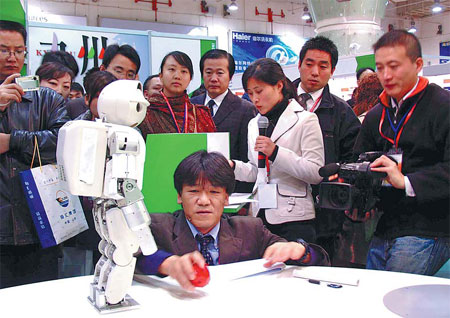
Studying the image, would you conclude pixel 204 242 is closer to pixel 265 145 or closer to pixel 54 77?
pixel 265 145

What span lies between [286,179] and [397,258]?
649mm

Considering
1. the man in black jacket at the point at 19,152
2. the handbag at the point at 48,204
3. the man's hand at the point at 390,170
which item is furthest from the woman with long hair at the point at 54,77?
the man's hand at the point at 390,170

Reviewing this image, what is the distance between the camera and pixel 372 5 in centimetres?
509

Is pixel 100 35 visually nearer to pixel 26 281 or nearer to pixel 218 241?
pixel 26 281

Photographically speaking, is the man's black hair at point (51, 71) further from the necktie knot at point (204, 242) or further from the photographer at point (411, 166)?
the photographer at point (411, 166)

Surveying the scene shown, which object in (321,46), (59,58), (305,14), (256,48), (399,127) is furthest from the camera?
(305,14)

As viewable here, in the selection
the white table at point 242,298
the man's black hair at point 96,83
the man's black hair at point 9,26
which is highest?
the man's black hair at point 9,26

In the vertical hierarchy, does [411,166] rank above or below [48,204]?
above

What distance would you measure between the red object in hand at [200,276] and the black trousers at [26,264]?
43.7 inches

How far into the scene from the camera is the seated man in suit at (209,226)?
1551 mm

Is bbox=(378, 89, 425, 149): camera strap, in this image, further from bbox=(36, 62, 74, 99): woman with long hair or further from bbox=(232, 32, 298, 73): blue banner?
bbox=(232, 32, 298, 73): blue banner

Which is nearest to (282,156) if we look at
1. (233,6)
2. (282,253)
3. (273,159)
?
(273,159)

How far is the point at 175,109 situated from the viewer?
2398 millimetres

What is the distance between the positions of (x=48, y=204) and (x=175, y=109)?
0.80m
